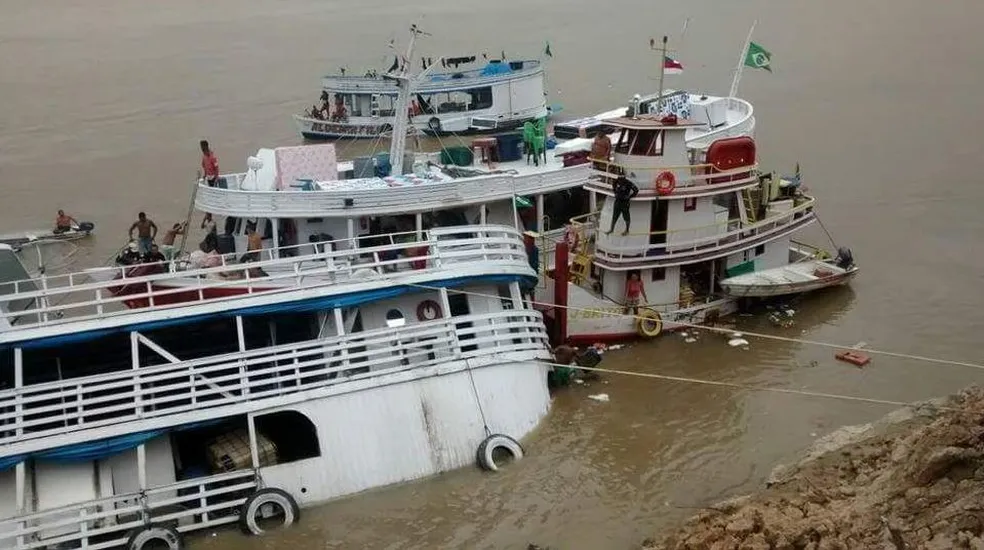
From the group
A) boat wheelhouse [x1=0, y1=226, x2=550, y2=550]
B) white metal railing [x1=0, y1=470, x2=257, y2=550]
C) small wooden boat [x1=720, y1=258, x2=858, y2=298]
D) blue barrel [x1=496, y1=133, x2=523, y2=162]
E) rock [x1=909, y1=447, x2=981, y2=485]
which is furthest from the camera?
blue barrel [x1=496, y1=133, x2=523, y2=162]

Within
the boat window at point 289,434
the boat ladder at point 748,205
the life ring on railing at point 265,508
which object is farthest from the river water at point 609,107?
the boat ladder at point 748,205

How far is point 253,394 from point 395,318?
8.36 feet

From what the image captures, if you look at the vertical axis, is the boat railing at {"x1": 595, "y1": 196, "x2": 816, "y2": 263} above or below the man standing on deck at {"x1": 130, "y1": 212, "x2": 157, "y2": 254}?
below

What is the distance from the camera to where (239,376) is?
39.1 feet

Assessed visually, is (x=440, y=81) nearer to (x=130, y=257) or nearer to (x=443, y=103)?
(x=443, y=103)

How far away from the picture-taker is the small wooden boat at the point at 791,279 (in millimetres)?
17625

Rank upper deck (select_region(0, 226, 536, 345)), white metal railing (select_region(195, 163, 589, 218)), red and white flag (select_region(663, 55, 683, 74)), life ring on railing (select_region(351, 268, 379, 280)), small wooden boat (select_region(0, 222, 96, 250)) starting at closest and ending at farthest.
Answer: upper deck (select_region(0, 226, 536, 345)) < life ring on railing (select_region(351, 268, 379, 280)) < white metal railing (select_region(195, 163, 589, 218)) < red and white flag (select_region(663, 55, 683, 74)) < small wooden boat (select_region(0, 222, 96, 250))

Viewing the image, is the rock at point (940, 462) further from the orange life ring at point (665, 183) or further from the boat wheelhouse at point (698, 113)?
the boat wheelhouse at point (698, 113)

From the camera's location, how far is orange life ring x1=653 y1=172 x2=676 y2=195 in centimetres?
1683

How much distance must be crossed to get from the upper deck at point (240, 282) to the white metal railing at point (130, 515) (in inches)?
88.3

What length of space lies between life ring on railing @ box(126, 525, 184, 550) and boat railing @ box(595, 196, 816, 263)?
29.9 ft

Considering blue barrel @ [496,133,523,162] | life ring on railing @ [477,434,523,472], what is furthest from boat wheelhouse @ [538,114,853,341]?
life ring on railing @ [477,434,523,472]

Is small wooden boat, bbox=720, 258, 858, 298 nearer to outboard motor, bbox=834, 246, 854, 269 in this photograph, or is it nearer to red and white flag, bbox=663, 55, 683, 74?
outboard motor, bbox=834, 246, 854, 269

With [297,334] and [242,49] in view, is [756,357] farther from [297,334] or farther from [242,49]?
[242,49]
